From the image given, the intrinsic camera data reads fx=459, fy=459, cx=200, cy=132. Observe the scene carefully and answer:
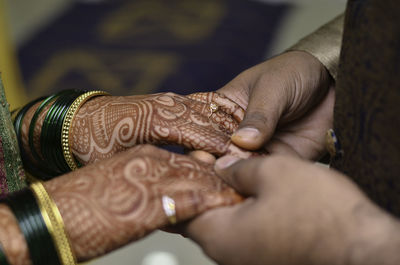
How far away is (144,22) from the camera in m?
2.67

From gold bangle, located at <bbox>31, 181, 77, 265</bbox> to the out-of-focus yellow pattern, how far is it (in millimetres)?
1491

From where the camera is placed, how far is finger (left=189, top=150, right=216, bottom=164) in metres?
0.77

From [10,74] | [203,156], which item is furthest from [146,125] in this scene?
[10,74]

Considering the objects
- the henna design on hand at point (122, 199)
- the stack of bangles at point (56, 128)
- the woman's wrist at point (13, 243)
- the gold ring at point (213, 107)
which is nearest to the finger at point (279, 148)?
the gold ring at point (213, 107)

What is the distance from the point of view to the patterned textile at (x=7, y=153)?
84 centimetres

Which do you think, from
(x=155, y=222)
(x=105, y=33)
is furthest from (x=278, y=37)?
(x=155, y=222)

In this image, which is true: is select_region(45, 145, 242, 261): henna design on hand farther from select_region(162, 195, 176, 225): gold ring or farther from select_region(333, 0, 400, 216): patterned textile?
select_region(333, 0, 400, 216): patterned textile

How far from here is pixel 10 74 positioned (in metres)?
2.17

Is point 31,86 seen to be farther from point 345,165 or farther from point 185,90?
point 345,165

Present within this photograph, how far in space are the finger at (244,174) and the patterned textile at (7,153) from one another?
1.33 feet

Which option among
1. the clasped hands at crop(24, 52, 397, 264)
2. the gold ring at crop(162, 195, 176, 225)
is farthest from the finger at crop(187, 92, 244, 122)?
the gold ring at crop(162, 195, 176, 225)

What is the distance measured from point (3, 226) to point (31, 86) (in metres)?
1.70

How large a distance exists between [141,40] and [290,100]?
5.56ft

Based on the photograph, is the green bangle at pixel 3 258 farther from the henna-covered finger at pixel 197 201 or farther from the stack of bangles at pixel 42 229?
the henna-covered finger at pixel 197 201
